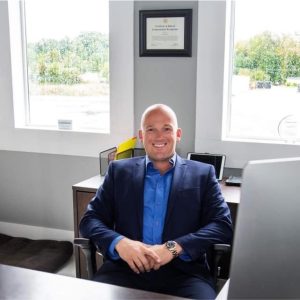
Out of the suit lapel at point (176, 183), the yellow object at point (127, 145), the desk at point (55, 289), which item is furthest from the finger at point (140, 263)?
the yellow object at point (127, 145)

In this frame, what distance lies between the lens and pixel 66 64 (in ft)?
10.8

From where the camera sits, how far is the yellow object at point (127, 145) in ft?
8.71

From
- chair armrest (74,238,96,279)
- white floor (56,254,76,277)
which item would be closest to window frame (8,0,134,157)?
white floor (56,254,76,277)

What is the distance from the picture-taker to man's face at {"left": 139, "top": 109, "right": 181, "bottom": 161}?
199 cm

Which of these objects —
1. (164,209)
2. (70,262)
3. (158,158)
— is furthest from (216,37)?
(70,262)

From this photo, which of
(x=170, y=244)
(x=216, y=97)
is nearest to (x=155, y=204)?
(x=170, y=244)

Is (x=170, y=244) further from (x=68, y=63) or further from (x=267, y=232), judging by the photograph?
(x=68, y=63)

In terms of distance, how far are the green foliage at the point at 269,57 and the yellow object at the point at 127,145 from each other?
2.69 feet

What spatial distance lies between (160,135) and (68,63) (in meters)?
1.56

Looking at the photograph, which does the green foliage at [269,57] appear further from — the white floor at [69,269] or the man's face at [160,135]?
the white floor at [69,269]

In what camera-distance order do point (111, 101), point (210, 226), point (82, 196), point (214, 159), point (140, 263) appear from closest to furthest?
point (140, 263) → point (210, 226) → point (82, 196) → point (214, 159) → point (111, 101)

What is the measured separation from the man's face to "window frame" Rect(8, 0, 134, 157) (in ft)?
3.11

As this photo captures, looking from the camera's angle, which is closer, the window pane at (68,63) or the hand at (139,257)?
the hand at (139,257)

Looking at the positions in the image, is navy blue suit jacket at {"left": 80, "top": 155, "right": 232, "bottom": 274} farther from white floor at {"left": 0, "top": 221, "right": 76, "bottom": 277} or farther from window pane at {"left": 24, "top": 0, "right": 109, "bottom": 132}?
white floor at {"left": 0, "top": 221, "right": 76, "bottom": 277}
